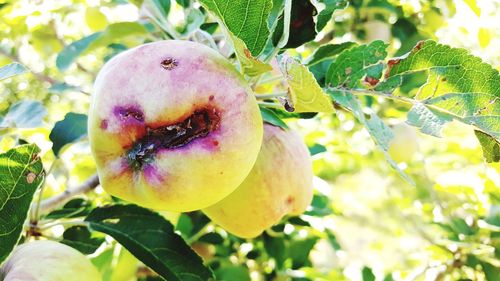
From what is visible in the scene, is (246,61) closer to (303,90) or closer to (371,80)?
(303,90)

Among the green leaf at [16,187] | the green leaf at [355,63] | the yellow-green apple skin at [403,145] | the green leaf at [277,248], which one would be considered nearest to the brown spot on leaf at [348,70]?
the green leaf at [355,63]

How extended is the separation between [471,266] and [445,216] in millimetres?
188

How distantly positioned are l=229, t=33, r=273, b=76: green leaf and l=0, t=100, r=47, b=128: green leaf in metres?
0.50

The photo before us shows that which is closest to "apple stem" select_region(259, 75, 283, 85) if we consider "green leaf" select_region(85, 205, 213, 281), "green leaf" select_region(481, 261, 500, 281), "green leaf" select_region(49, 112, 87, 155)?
"green leaf" select_region(85, 205, 213, 281)

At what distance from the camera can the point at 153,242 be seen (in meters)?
0.95

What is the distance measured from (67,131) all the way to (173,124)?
51 cm

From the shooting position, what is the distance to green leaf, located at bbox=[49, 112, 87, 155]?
1.12m

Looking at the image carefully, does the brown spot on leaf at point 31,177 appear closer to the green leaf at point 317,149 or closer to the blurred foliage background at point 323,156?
the blurred foliage background at point 323,156

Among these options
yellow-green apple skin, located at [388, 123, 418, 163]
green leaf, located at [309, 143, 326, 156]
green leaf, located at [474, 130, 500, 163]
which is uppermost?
green leaf, located at [474, 130, 500, 163]

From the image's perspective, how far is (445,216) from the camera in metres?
1.66

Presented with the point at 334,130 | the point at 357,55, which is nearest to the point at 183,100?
the point at 357,55

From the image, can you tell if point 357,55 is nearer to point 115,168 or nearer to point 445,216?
point 115,168

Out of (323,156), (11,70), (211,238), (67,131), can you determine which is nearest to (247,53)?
(11,70)

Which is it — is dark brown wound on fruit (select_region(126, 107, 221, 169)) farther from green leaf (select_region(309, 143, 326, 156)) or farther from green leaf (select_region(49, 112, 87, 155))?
green leaf (select_region(309, 143, 326, 156))
